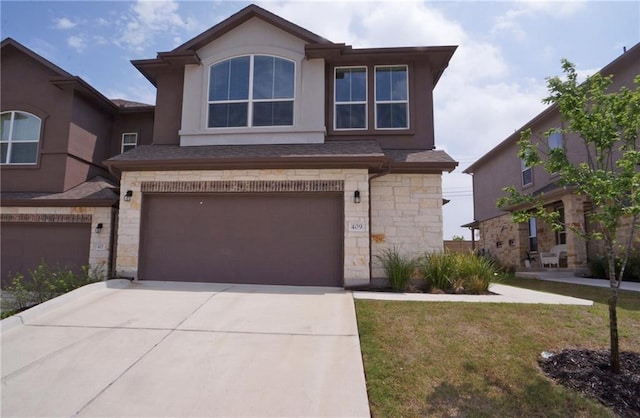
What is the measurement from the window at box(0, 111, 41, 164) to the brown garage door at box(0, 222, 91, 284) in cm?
231

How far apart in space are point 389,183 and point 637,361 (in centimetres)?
604

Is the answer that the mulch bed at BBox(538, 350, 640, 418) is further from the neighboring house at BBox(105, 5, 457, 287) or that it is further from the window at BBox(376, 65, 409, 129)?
the window at BBox(376, 65, 409, 129)

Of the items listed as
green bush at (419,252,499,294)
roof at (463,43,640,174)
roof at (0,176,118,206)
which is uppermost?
roof at (463,43,640,174)

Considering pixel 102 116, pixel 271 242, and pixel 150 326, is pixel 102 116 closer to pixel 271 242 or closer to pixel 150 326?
pixel 271 242

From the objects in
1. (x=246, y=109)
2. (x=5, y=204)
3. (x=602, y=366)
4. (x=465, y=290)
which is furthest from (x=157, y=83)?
(x=602, y=366)

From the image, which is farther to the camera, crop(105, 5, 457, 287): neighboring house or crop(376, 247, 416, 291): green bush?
crop(105, 5, 457, 287): neighboring house

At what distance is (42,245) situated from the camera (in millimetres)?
11188

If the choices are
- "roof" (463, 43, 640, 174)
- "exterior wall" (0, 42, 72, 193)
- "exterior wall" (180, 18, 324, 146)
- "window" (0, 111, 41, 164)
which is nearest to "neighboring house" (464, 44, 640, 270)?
"roof" (463, 43, 640, 174)

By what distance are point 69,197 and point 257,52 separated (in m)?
7.01

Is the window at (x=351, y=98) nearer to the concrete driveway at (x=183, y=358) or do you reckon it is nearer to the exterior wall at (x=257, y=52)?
the exterior wall at (x=257, y=52)

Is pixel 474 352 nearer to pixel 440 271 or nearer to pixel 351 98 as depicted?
pixel 440 271

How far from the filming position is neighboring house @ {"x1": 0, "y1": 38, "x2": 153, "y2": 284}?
11.0 meters

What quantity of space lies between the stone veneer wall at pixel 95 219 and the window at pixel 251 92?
13.3ft

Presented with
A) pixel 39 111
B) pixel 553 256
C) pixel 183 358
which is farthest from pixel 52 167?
pixel 553 256
